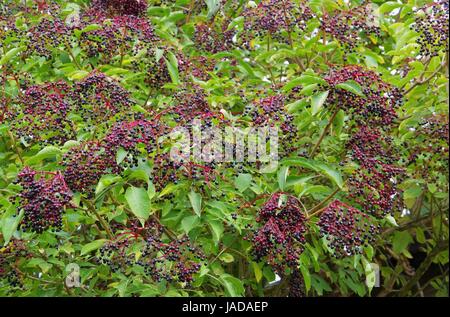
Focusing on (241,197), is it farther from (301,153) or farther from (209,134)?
(209,134)

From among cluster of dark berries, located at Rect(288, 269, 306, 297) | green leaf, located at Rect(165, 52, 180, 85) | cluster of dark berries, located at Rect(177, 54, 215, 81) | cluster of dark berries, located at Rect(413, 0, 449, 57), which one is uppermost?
cluster of dark berries, located at Rect(413, 0, 449, 57)

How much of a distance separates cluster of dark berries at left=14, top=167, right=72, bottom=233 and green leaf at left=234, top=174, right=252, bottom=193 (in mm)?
730

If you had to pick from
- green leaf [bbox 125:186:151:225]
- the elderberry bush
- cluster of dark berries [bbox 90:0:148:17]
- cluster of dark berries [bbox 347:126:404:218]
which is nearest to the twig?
the elderberry bush

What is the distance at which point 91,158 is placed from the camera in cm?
277

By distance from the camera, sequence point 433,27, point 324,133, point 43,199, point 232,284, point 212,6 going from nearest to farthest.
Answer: point 43,199
point 232,284
point 324,133
point 433,27
point 212,6

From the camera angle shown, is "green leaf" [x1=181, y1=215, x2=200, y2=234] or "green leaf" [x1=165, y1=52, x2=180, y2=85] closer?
"green leaf" [x1=181, y1=215, x2=200, y2=234]

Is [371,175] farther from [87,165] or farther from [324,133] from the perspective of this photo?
[87,165]

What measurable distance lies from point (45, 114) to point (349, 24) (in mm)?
1543

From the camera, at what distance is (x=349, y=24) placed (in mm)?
3764

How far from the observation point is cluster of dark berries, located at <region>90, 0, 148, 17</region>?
380 centimetres

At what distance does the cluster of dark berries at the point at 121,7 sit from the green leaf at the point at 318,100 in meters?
1.18

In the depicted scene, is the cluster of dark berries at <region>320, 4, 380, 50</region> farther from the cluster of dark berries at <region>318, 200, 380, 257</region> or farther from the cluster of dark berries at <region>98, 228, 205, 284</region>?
the cluster of dark berries at <region>98, 228, 205, 284</region>

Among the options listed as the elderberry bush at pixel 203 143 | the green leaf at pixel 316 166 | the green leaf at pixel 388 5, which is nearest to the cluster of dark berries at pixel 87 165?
the elderberry bush at pixel 203 143


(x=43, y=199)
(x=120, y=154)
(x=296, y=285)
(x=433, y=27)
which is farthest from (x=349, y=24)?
(x=43, y=199)
